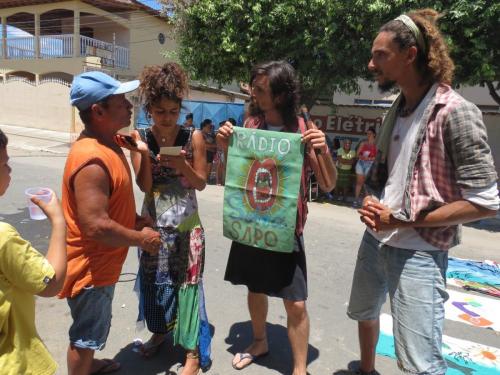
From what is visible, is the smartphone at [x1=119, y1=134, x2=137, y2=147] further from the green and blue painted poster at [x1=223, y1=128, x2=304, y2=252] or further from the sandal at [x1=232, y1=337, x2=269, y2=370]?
the sandal at [x1=232, y1=337, x2=269, y2=370]

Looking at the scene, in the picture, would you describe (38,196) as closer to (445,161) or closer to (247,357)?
(445,161)

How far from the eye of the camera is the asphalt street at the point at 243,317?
283cm

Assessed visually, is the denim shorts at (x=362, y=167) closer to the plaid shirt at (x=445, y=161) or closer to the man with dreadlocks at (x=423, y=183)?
the man with dreadlocks at (x=423, y=183)

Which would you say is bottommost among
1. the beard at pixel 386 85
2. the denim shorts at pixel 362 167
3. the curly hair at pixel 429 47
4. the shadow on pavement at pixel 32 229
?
the shadow on pavement at pixel 32 229

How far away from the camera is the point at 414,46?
187cm

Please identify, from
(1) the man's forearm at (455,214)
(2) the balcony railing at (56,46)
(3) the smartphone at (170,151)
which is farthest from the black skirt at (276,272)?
(2) the balcony railing at (56,46)

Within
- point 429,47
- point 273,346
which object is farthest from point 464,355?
point 429,47

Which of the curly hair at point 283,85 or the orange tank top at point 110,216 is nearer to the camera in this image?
the orange tank top at point 110,216

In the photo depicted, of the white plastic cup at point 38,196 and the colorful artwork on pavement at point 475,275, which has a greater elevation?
the white plastic cup at point 38,196

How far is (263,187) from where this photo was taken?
2.41m

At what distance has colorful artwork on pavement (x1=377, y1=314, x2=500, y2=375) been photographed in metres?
2.85

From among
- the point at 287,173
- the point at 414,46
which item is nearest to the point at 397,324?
the point at 287,173

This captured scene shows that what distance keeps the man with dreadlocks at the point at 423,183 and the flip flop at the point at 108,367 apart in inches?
68.6

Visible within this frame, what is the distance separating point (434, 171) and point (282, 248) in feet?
3.00
